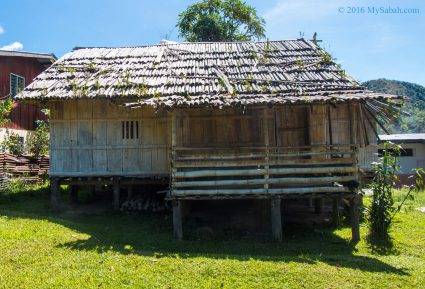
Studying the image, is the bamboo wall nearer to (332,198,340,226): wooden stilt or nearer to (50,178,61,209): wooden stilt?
(50,178,61,209): wooden stilt

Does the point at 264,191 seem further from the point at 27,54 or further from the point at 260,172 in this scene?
the point at 27,54

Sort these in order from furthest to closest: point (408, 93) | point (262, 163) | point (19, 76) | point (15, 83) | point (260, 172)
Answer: point (408, 93) < point (19, 76) < point (15, 83) < point (262, 163) < point (260, 172)

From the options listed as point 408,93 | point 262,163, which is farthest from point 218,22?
point 408,93

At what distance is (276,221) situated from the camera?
30.2 feet

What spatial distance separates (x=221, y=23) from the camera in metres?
27.9

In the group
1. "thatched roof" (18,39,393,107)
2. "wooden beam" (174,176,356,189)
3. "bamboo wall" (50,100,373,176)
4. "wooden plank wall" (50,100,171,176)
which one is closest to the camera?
"wooden beam" (174,176,356,189)

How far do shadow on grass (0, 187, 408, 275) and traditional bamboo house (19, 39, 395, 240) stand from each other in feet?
2.54

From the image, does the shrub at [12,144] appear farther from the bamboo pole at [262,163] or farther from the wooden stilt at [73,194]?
the bamboo pole at [262,163]

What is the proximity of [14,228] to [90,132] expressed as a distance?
396 cm

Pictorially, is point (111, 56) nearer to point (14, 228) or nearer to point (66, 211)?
point (66, 211)

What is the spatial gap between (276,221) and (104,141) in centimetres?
600

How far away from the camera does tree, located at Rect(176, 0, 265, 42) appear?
27469mm

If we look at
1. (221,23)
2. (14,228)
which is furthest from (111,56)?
(221,23)

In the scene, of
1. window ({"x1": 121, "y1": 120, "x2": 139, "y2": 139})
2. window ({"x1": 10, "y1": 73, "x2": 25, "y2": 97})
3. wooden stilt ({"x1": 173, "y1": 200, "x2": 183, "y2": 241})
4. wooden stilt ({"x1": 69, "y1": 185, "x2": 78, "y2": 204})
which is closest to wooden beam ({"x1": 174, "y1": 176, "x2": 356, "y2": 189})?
wooden stilt ({"x1": 173, "y1": 200, "x2": 183, "y2": 241})
